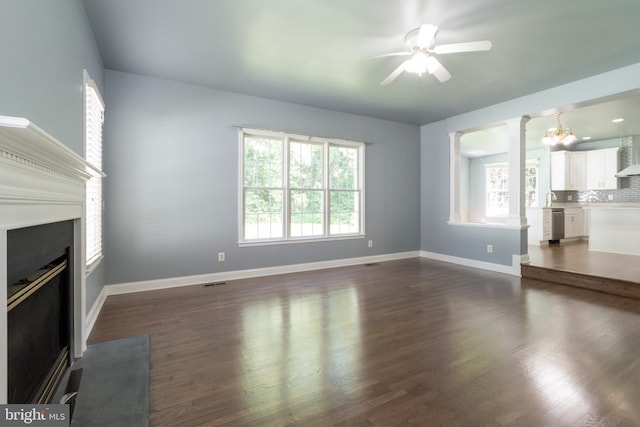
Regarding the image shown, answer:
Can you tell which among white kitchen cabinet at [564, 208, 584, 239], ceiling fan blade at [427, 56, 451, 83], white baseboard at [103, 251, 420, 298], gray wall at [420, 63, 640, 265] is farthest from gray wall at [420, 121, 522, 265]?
white kitchen cabinet at [564, 208, 584, 239]

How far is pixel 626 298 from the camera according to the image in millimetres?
3457

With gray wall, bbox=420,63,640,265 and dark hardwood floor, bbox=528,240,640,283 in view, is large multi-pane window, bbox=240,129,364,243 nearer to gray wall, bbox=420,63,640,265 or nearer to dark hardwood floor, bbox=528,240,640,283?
gray wall, bbox=420,63,640,265

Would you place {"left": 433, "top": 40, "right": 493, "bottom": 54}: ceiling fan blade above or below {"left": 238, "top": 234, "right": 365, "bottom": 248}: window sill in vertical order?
above

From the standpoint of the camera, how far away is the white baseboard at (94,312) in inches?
99.2

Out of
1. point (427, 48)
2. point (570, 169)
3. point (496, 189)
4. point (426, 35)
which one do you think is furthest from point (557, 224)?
point (426, 35)

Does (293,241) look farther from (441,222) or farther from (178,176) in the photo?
(441,222)

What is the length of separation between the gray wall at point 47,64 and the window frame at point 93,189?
0.15 meters

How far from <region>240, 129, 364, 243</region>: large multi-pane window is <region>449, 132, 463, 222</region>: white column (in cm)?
172

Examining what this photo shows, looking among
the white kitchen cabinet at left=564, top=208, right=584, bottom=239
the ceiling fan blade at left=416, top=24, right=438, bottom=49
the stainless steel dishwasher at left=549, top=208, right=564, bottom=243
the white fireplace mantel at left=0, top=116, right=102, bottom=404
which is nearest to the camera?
the white fireplace mantel at left=0, top=116, right=102, bottom=404

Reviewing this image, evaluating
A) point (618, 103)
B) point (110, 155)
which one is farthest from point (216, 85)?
point (618, 103)

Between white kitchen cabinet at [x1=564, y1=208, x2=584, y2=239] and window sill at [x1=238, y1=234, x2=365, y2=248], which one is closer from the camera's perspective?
window sill at [x1=238, y1=234, x2=365, y2=248]

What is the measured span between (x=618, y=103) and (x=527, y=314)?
4.05m

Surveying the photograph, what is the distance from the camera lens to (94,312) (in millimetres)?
2840

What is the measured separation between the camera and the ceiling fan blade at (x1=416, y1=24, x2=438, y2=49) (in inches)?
94.0
